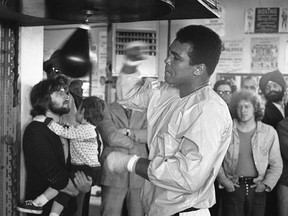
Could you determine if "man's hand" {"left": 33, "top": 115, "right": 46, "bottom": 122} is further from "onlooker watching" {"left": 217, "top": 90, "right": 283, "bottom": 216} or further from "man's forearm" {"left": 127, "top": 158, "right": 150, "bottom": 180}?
"onlooker watching" {"left": 217, "top": 90, "right": 283, "bottom": 216}

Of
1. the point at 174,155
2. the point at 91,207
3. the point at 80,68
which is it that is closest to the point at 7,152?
the point at 80,68

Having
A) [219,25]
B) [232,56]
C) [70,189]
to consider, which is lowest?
[70,189]

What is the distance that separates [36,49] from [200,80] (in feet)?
3.86

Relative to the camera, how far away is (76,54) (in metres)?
2.66

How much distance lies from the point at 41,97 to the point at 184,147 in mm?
1194

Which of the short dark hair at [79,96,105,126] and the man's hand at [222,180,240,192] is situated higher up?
the short dark hair at [79,96,105,126]

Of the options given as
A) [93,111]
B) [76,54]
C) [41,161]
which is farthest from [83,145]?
[76,54]

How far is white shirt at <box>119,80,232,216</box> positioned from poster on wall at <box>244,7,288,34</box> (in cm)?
323

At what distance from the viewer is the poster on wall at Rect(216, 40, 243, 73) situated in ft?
16.4

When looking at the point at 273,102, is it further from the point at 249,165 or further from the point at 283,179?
the point at 249,165

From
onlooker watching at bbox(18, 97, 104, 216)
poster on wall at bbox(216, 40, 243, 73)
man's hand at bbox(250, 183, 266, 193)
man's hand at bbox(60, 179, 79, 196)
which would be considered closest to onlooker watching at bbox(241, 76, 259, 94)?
poster on wall at bbox(216, 40, 243, 73)

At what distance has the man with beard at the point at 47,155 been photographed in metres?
2.51

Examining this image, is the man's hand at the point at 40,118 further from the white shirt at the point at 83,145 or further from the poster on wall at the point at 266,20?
the poster on wall at the point at 266,20

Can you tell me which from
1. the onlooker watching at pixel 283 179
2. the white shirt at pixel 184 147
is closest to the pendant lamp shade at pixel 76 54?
the white shirt at pixel 184 147
